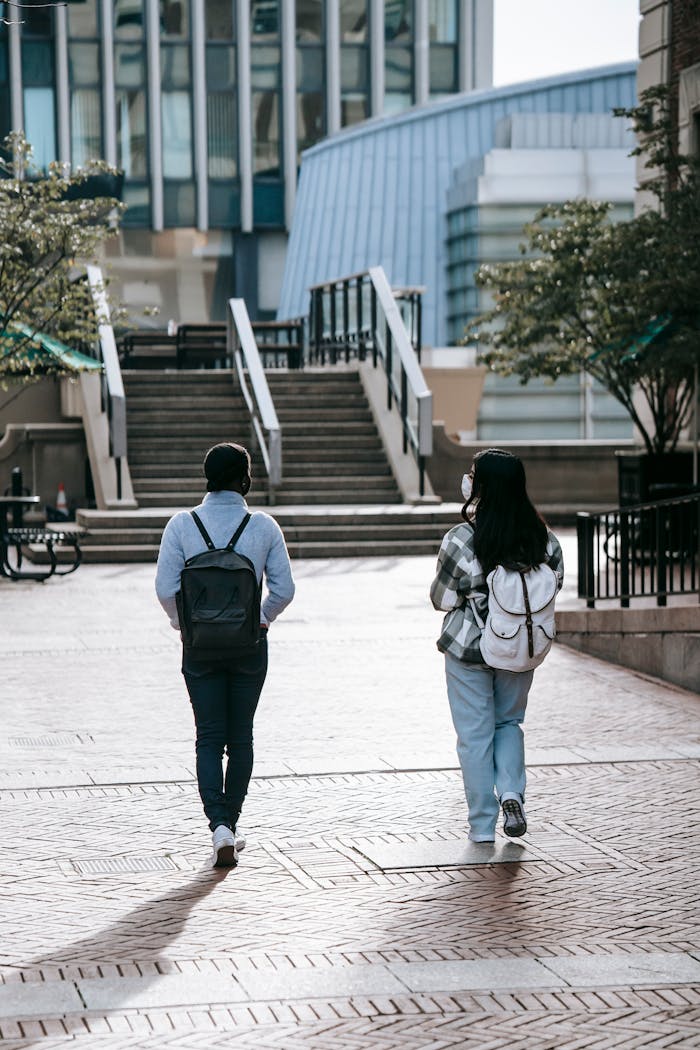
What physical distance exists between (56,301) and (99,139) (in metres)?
38.6

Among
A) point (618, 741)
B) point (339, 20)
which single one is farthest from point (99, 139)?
point (618, 741)

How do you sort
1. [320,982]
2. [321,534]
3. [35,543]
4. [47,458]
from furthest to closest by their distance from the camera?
1. [47,458]
2. [321,534]
3. [35,543]
4. [320,982]

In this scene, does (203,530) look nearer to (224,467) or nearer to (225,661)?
(224,467)

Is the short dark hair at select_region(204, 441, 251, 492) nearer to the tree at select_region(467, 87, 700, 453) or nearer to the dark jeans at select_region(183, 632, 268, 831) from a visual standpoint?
A: the dark jeans at select_region(183, 632, 268, 831)

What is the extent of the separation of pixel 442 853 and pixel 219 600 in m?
1.40

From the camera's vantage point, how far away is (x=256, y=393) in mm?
24656

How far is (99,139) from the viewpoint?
58.5m

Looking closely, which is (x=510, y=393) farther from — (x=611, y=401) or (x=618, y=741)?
(x=618, y=741)

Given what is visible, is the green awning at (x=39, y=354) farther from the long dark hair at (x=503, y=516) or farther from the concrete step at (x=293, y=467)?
the long dark hair at (x=503, y=516)

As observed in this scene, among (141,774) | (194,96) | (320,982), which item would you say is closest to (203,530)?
(320,982)

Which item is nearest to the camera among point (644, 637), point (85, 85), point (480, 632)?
point (480, 632)

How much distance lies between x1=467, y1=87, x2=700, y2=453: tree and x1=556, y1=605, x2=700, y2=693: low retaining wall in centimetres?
357

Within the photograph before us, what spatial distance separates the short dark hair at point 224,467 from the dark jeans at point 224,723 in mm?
644

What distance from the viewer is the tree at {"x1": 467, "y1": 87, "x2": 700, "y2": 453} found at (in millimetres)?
16391
